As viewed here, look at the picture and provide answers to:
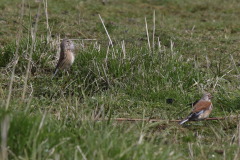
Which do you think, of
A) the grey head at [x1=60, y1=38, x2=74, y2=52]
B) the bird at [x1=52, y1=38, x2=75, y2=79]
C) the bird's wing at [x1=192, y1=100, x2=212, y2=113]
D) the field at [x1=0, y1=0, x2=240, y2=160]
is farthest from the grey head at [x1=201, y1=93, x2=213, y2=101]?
the grey head at [x1=60, y1=38, x2=74, y2=52]

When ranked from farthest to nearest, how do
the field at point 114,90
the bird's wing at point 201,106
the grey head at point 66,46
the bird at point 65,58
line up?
the grey head at point 66,46, the bird at point 65,58, the bird's wing at point 201,106, the field at point 114,90

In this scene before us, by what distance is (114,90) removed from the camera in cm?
480

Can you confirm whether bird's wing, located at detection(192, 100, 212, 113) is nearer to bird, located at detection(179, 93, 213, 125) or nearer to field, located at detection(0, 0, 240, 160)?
bird, located at detection(179, 93, 213, 125)

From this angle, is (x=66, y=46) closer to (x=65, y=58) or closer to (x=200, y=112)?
(x=65, y=58)

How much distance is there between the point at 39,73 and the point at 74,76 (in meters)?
0.60

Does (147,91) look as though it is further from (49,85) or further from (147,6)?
(147,6)

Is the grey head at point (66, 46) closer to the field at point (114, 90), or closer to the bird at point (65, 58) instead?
the bird at point (65, 58)

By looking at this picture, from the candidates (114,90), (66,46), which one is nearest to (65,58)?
(66,46)

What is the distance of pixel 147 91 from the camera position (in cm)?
470

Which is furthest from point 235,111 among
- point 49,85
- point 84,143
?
point 49,85

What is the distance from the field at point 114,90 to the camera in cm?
278

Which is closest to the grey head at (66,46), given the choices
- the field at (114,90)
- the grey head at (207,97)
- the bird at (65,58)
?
the bird at (65,58)

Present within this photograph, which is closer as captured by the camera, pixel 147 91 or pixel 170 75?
pixel 147 91

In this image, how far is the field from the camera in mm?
2777
